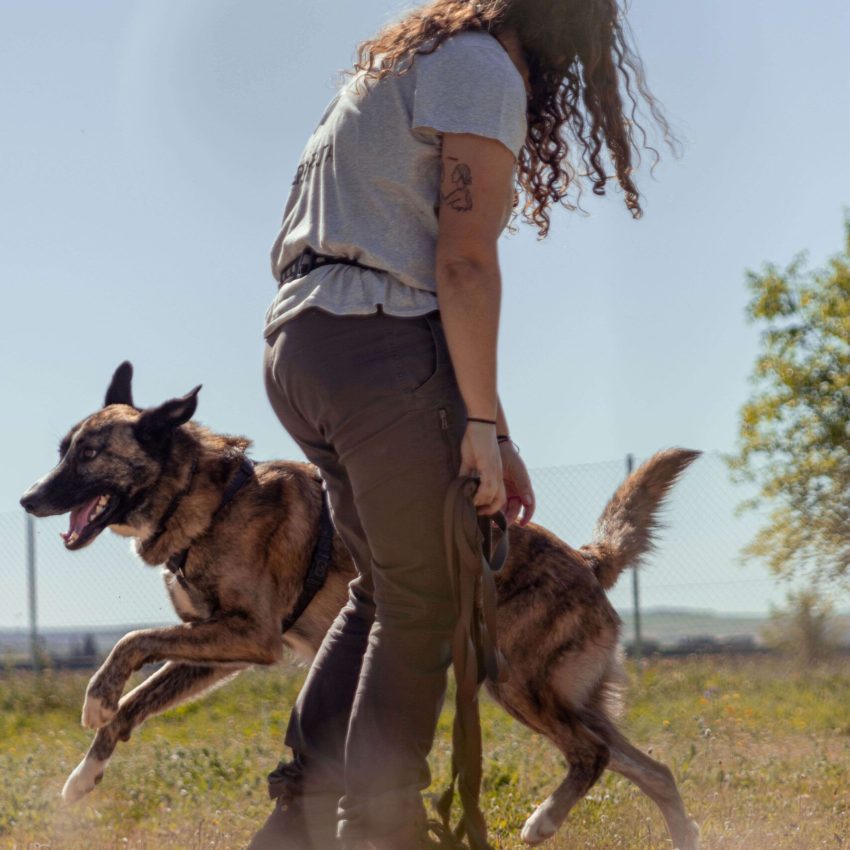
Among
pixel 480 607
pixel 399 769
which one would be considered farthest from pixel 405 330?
pixel 399 769

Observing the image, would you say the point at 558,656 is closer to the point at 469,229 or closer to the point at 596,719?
the point at 596,719

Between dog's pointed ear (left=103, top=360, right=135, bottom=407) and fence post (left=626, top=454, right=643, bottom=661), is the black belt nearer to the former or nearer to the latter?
dog's pointed ear (left=103, top=360, right=135, bottom=407)

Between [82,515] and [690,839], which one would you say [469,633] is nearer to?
[690,839]

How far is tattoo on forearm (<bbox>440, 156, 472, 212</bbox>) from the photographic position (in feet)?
7.22

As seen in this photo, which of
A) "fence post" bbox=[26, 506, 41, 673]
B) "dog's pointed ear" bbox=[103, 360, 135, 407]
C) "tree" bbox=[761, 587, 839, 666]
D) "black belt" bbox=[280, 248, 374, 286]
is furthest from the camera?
"tree" bbox=[761, 587, 839, 666]

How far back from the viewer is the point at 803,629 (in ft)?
35.0

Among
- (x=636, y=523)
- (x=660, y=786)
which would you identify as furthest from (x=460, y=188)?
(x=660, y=786)

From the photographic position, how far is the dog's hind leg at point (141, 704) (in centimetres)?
376

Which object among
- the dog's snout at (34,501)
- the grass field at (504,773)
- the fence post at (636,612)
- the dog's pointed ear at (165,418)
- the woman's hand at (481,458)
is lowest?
the fence post at (636,612)

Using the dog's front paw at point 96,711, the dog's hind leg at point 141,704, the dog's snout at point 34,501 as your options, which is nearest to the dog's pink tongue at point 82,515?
the dog's snout at point 34,501

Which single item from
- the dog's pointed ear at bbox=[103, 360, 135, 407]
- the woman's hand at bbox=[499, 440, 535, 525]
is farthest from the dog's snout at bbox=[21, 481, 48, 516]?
the woman's hand at bbox=[499, 440, 535, 525]

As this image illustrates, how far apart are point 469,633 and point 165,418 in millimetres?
2387

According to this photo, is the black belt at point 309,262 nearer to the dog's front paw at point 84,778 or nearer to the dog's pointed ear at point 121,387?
the dog's front paw at point 84,778

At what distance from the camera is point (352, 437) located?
7.33 ft
